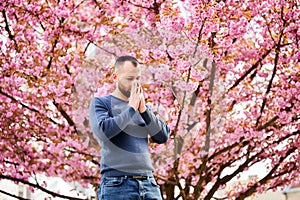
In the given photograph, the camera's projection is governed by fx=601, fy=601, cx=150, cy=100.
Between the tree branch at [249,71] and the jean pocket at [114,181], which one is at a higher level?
the tree branch at [249,71]

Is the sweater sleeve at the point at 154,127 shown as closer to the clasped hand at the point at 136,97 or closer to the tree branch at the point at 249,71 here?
the clasped hand at the point at 136,97

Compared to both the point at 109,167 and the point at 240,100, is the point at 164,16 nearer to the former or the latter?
the point at 240,100

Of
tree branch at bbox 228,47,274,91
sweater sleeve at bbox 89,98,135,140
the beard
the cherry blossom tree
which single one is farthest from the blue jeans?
tree branch at bbox 228,47,274,91

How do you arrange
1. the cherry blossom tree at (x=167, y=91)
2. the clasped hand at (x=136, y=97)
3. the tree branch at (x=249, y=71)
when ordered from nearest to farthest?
the clasped hand at (x=136, y=97), the cherry blossom tree at (x=167, y=91), the tree branch at (x=249, y=71)

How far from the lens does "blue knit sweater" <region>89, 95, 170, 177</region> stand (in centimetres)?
163

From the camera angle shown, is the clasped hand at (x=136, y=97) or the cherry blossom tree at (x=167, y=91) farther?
the cherry blossom tree at (x=167, y=91)

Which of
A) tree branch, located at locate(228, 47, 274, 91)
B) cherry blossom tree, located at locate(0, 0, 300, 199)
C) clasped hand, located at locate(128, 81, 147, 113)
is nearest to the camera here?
clasped hand, located at locate(128, 81, 147, 113)

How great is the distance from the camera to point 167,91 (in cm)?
296

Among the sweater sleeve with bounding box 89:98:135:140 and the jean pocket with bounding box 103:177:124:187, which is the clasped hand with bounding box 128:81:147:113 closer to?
the sweater sleeve with bounding box 89:98:135:140

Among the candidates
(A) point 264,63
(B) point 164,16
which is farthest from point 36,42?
(A) point 264,63

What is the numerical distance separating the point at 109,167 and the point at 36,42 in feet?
6.61

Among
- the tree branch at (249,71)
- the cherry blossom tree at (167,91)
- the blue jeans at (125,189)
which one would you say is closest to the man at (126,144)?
the blue jeans at (125,189)

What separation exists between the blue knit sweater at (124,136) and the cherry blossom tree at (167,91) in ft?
4.19

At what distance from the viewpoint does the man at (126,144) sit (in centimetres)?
164
